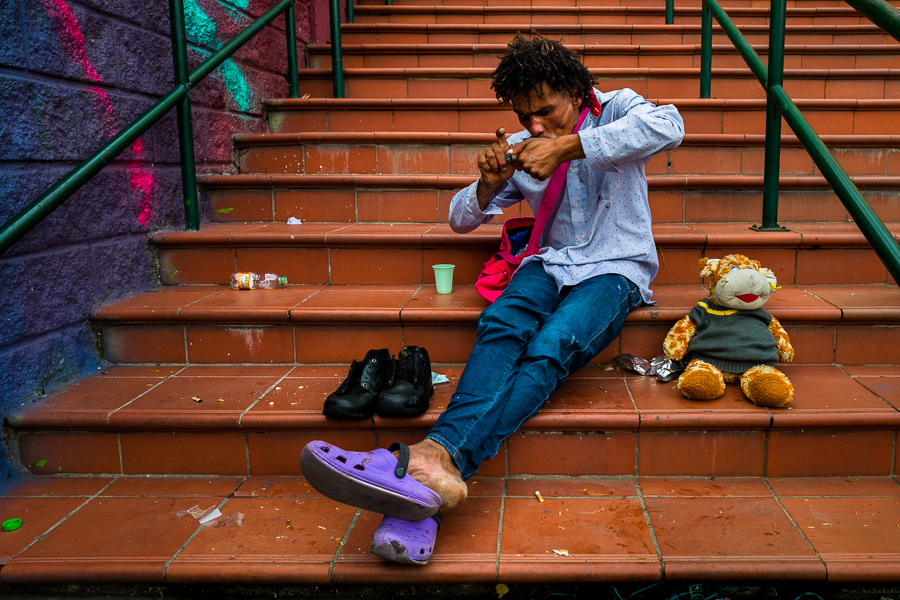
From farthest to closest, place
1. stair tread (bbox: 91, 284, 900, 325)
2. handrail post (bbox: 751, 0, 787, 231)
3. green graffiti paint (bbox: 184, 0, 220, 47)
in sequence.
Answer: green graffiti paint (bbox: 184, 0, 220, 47) < handrail post (bbox: 751, 0, 787, 231) < stair tread (bbox: 91, 284, 900, 325)

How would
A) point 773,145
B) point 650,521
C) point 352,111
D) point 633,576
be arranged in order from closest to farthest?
point 633,576 → point 650,521 → point 773,145 → point 352,111

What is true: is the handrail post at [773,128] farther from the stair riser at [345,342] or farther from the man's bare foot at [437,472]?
the man's bare foot at [437,472]

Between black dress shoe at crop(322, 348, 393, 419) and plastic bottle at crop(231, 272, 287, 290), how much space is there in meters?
0.86

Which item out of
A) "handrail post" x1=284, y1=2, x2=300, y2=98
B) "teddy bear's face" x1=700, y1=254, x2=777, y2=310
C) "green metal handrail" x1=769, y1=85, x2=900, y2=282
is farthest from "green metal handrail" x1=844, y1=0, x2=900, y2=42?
"handrail post" x1=284, y1=2, x2=300, y2=98

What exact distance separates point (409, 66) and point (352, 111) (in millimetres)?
920

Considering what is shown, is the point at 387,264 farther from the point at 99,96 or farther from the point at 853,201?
the point at 853,201

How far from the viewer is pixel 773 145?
2.73 meters

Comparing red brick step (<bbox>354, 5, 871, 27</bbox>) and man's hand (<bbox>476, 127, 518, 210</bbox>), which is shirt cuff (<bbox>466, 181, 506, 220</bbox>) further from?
red brick step (<bbox>354, 5, 871, 27</bbox>)

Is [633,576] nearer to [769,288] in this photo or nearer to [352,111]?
[769,288]

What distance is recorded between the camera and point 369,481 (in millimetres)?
1446

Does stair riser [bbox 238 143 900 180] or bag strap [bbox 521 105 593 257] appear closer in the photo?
bag strap [bbox 521 105 593 257]

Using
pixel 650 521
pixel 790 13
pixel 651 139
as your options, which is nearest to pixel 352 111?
pixel 651 139

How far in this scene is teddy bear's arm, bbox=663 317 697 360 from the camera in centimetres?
212

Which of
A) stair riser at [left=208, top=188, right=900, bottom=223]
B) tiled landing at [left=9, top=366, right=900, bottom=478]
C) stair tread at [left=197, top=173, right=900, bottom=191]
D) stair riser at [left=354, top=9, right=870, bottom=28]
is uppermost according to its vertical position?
stair riser at [left=354, top=9, right=870, bottom=28]
